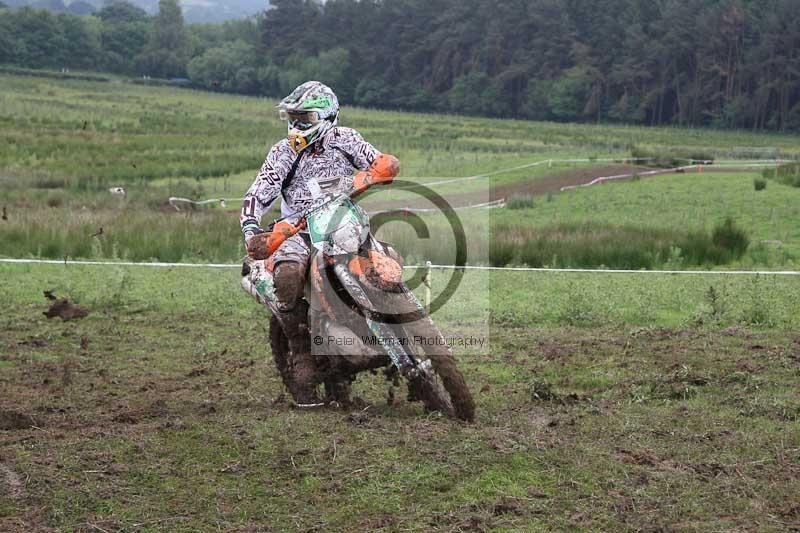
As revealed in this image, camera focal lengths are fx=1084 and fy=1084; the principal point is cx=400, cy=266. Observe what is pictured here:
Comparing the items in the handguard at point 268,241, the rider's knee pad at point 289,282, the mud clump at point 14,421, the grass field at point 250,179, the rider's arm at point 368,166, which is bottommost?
the grass field at point 250,179

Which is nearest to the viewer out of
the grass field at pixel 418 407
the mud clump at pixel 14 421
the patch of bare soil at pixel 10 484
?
the grass field at pixel 418 407

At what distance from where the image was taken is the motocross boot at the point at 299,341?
8070 mm

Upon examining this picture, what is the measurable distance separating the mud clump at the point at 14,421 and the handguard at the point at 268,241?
1.99 meters

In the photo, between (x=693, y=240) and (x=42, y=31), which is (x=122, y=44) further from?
(x=693, y=240)

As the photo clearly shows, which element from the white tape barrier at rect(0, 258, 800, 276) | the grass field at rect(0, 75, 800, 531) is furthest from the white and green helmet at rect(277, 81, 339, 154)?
the white tape barrier at rect(0, 258, 800, 276)

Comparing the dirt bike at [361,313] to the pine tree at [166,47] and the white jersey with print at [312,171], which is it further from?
the pine tree at [166,47]

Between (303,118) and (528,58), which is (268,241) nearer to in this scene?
(303,118)

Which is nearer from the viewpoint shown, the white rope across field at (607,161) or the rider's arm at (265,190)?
the rider's arm at (265,190)

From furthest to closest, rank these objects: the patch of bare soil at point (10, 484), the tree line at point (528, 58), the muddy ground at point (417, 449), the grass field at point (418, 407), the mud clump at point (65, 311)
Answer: the tree line at point (528, 58) < the mud clump at point (65, 311) < the patch of bare soil at point (10, 484) < the grass field at point (418, 407) < the muddy ground at point (417, 449)

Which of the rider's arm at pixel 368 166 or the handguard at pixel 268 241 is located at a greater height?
the rider's arm at pixel 368 166

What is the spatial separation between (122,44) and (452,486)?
149 m

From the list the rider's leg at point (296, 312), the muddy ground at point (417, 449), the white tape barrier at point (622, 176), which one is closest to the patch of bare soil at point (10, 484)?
the muddy ground at point (417, 449)

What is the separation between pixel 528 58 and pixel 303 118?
91044 mm

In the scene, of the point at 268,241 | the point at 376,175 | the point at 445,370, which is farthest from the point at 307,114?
the point at 445,370
